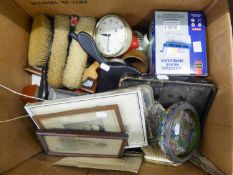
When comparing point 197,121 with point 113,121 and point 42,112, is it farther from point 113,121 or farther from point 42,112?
point 42,112

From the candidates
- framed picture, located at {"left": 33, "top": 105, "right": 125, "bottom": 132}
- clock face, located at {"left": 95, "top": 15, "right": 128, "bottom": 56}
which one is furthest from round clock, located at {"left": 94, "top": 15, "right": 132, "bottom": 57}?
framed picture, located at {"left": 33, "top": 105, "right": 125, "bottom": 132}

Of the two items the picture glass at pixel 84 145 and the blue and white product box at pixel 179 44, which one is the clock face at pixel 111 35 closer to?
the blue and white product box at pixel 179 44

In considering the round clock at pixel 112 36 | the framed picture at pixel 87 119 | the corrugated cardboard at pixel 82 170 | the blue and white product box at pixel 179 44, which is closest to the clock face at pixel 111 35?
the round clock at pixel 112 36

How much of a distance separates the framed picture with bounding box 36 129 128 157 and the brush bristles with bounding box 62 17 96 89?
183mm

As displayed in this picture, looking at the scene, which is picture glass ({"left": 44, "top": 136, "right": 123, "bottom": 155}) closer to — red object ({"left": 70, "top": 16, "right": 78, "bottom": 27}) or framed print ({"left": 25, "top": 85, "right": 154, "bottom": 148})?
framed print ({"left": 25, "top": 85, "right": 154, "bottom": 148})

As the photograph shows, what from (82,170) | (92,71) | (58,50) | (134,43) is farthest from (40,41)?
(82,170)

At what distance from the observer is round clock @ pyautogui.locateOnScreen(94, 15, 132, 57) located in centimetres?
95

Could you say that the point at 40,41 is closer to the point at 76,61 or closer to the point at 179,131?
the point at 76,61

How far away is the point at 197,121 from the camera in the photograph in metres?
0.90

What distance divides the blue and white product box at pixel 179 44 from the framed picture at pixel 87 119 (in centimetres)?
20

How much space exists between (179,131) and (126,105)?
17 cm

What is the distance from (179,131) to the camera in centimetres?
84

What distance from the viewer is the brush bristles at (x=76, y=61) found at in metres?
0.96

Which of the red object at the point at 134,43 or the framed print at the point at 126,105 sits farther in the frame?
the red object at the point at 134,43
